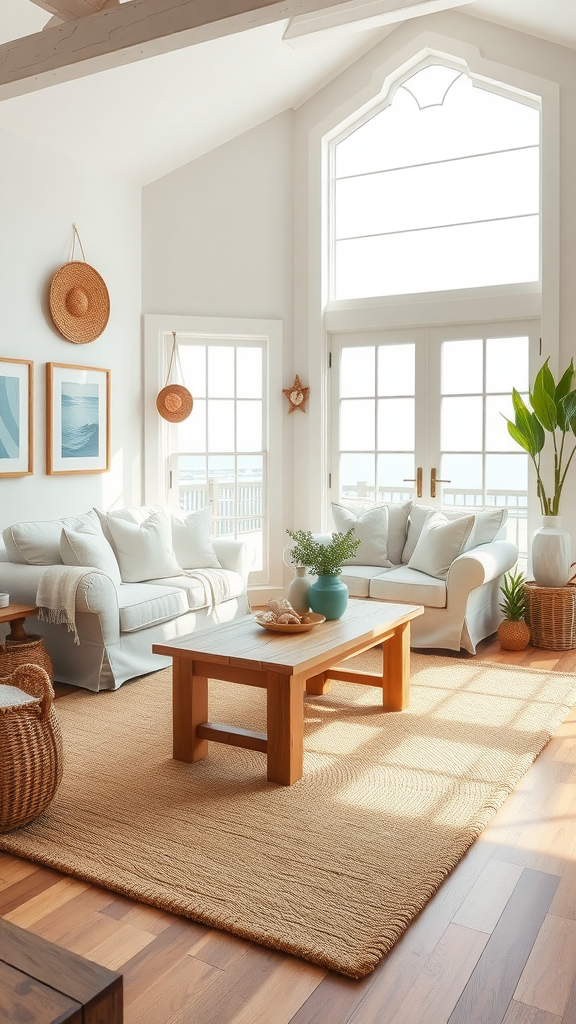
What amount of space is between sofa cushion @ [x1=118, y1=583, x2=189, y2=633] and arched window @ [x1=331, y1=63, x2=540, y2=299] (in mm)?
2873

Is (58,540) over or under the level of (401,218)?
under

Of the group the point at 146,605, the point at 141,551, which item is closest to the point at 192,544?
the point at 141,551

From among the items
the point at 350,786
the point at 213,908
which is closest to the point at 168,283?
the point at 350,786

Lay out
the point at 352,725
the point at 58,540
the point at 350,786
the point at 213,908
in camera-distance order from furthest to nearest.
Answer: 1. the point at 58,540
2. the point at 352,725
3. the point at 350,786
4. the point at 213,908

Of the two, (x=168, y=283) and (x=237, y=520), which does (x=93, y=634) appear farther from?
(x=168, y=283)

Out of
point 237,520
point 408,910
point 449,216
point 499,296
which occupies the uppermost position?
point 449,216

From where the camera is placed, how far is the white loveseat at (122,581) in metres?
4.14

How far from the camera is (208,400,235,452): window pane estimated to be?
20.3 ft

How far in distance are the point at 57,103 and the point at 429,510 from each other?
3.36 meters

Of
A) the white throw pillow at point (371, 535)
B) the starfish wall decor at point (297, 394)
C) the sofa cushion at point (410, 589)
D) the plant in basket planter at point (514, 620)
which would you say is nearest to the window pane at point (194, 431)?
the starfish wall decor at point (297, 394)

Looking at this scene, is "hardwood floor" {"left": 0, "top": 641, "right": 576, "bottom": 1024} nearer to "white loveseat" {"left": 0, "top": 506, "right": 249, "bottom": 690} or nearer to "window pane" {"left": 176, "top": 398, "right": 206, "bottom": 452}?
"white loveseat" {"left": 0, "top": 506, "right": 249, "bottom": 690}

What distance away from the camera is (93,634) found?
13.6ft

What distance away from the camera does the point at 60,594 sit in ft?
13.4

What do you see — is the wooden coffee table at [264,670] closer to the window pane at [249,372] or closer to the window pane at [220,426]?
the window pane at [220,426]
